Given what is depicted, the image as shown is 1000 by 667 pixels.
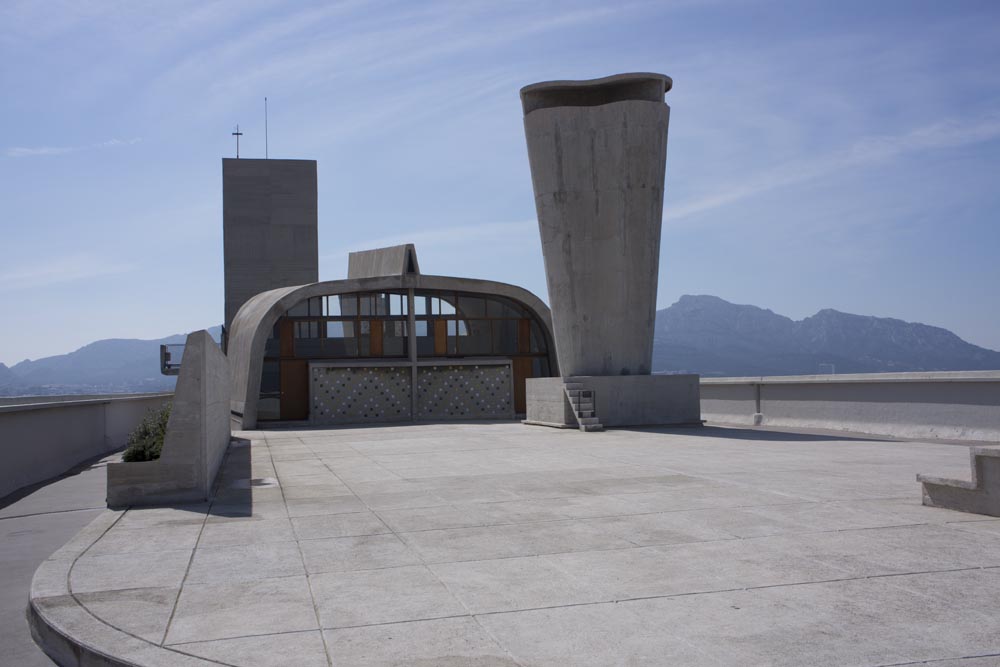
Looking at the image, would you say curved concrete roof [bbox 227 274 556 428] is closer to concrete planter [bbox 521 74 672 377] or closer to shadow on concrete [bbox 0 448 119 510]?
shadow on concrete [bbox 0 448 119 510]

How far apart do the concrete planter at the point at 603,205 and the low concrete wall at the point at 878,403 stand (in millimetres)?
3429

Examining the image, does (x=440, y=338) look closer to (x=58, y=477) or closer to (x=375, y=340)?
(x=375, y=340)

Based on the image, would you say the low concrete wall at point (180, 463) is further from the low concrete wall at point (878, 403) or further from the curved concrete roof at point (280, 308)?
the curved concrete roof at point (280, 308)

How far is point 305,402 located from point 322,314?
110 inches

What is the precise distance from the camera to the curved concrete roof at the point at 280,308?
84.7 feet

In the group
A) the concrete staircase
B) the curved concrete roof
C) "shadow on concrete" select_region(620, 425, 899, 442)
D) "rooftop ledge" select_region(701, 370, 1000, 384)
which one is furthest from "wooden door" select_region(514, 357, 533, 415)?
"shadow on concrete" select_region(620, 425, 899, 442)

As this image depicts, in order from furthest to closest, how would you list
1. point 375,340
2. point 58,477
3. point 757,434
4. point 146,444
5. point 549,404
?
point 375,340, point 549,404, point 757,434, point 58,477, point 146,444

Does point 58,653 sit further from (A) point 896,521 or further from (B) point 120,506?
(A) point 896,521

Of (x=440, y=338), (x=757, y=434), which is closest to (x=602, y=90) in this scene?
(x=757, y=434)

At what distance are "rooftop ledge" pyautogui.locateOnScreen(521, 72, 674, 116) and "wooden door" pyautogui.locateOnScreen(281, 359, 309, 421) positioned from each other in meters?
11.7

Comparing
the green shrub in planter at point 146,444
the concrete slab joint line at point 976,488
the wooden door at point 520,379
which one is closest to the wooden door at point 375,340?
the wooden door at point 520,379

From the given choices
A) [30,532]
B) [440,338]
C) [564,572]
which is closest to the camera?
[564,572]

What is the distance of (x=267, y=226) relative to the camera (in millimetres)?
53000

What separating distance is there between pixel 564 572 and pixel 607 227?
14416mm
